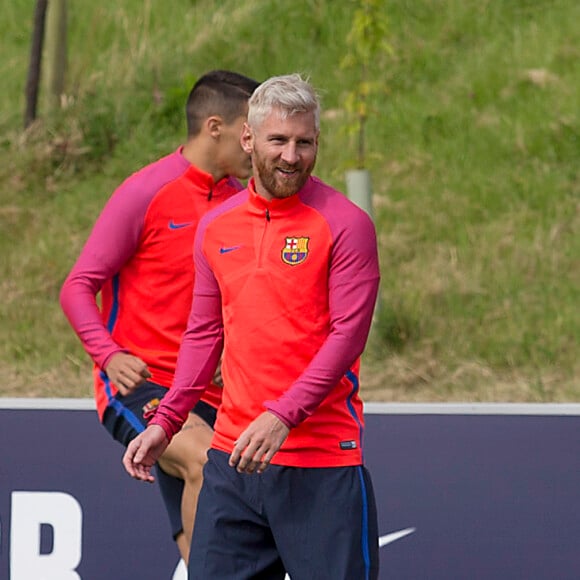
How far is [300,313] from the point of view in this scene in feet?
11.1

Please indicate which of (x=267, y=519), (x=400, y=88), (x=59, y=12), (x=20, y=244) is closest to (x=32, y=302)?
(x=20, y=244)

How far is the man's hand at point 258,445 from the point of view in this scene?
124 inches

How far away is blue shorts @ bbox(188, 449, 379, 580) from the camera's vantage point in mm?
3375

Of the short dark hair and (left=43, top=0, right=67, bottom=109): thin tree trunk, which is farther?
(left=43, top=0, right=67, bottom=109): thin tree trunk

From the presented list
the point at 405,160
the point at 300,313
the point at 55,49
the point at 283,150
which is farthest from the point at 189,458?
the point at 55,49

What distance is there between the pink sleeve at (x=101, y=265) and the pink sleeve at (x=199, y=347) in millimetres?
569

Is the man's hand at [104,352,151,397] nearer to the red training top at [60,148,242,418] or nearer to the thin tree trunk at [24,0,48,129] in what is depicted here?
the red training top at [60,148,242,418]

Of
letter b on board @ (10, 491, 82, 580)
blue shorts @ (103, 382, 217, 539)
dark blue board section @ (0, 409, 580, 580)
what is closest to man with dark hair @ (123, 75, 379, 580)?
blue shorts @ (103, 382, 217, 539)

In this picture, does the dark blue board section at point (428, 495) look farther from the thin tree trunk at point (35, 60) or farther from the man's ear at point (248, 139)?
the thin tree trunk at point (35, 60)

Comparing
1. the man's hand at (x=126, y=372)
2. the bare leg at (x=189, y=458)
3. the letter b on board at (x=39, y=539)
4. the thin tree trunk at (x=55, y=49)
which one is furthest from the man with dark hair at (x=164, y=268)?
the thin tree trunk at (x=55, y=49)

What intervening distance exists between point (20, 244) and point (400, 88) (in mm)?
2989

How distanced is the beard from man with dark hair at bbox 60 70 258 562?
990 millimetres

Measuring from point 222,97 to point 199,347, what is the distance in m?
1.17

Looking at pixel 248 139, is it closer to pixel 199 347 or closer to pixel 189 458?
pixel 199 347
